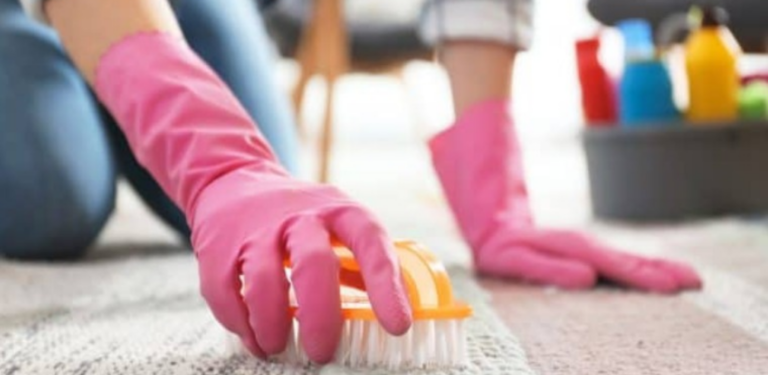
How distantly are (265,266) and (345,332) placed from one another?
54mm

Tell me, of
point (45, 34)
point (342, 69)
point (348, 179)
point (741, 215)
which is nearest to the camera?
point (45, 34)

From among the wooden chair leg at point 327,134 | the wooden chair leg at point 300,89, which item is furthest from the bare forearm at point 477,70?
the wooden chair leg at point 300,89

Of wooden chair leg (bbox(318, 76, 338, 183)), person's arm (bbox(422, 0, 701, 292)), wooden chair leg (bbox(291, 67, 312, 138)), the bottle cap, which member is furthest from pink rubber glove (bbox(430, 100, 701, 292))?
wooden chair leg (bbox(291, 67, 312, 138))

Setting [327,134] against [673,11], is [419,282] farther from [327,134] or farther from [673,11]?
[327,134]

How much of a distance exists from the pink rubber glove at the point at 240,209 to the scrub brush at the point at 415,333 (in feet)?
0.05

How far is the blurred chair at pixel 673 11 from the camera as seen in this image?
1.12m

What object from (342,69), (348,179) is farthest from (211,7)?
(348,179)

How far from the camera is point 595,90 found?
138 cm

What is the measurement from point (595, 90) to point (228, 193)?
895 millimetres

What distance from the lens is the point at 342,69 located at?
1.77 m

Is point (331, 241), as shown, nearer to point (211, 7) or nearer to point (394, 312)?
point (394, 312)

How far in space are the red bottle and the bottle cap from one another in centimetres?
4

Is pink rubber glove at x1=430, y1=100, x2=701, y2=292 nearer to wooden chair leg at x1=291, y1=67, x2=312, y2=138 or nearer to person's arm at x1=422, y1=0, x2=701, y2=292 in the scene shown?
person's arm at x1=422, y1=0, x2=701, y2=292

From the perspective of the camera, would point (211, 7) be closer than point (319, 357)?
No
